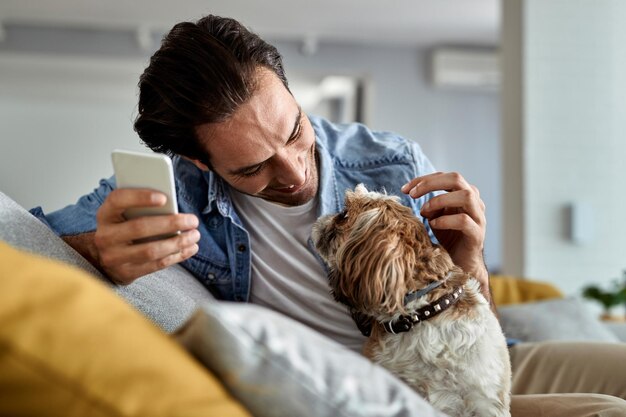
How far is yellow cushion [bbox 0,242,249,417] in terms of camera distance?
2.44ft

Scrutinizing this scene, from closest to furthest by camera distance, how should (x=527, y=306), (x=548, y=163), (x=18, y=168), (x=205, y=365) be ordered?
(x=205, y=365) < (x=527, y=306) < (x=548, y=163) < (x=18, y=168)

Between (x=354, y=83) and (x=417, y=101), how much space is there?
859 millimetres

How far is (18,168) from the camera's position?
11.2 meters

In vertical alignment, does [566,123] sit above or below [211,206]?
below

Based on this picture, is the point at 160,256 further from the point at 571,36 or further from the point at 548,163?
the point at 571,36

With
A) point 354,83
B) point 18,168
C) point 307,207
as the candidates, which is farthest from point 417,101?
point 307,207

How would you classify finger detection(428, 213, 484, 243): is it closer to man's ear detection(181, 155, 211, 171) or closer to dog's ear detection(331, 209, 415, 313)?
dog's ear detection(331, 209, 415, 313)

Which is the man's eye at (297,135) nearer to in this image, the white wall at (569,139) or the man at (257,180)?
the man at (257,180)

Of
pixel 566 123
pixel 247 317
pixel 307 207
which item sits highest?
pixel 247 317

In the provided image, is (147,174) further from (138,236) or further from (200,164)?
(200,164)

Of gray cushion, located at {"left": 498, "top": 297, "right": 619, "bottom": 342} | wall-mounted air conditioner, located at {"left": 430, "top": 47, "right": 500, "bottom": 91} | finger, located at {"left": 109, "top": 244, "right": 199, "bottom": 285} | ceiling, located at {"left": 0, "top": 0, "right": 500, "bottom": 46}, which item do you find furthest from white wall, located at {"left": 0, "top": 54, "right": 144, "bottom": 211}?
finger, located at {"left": 109, "top": 244, "right": 199, "bottom": 285}

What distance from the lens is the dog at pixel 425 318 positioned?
135 centimetres

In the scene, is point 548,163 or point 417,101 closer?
A: point 548,163

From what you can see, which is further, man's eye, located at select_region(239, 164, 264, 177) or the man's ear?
the man's ear
